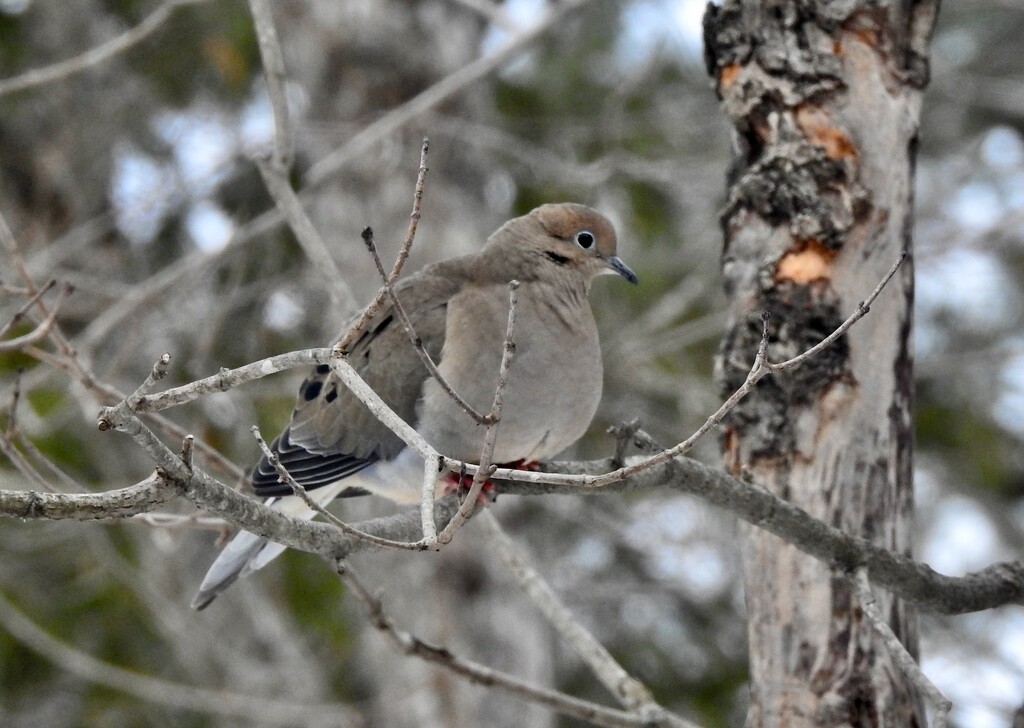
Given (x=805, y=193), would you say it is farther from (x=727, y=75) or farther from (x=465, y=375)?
(x=465, y=375)

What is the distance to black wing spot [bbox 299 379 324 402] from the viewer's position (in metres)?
3.97

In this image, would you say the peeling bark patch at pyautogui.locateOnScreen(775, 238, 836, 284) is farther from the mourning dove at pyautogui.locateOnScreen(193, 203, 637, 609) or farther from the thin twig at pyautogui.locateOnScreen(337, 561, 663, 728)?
the thin twig at pyautogui.locateOnScreen(337, 561, 663, 728)

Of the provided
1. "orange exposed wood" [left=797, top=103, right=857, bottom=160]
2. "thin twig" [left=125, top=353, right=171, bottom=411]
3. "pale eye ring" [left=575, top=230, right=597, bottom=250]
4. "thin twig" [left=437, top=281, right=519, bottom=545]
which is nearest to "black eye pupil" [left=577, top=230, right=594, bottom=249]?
"pale eye ring" [left=575, top=230, right=597, bottom=250]

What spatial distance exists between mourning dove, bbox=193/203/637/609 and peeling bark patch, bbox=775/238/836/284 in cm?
65

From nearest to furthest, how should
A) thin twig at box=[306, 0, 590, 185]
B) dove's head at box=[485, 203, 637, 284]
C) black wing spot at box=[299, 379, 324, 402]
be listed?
1. dove's head at box=[485, 203, 637, 284]
2. black wing spot at box=[299, 379, 324, 402]
3. thin twig at box=[306, 0, 590, 185]

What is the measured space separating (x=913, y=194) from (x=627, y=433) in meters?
1.22

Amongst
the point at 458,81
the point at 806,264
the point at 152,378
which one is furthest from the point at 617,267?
the point at 152,378

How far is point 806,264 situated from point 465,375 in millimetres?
965

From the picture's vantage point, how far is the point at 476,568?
6.02 metres

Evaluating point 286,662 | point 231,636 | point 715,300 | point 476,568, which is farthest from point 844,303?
point 231,636

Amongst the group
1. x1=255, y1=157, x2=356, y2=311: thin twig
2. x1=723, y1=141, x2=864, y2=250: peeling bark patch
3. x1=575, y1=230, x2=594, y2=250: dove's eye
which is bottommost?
x1=255, y1=157, x2=356, y2=311: thin twig

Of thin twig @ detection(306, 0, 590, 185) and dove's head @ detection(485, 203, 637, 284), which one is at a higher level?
thin twig @ detection(306, 0, 590, 185)

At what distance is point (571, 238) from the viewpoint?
390cm

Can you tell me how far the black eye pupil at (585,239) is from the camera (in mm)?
3889
